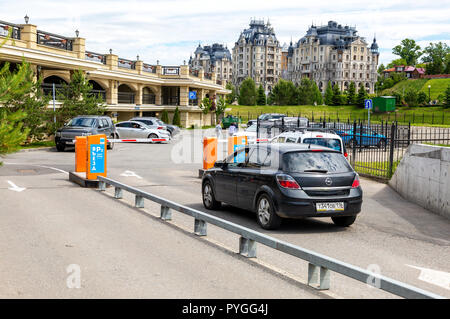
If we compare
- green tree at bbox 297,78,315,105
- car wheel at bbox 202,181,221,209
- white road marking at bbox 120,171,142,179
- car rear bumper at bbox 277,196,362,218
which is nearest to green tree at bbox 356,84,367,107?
green tree at bbox 297,78,315,105

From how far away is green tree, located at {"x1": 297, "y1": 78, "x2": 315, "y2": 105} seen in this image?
122 metres

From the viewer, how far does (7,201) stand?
1374cm

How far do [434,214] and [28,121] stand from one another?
22792 millimetres

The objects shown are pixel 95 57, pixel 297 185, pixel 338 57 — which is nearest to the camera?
pixel 297 185

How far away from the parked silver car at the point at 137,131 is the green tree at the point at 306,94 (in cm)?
8652

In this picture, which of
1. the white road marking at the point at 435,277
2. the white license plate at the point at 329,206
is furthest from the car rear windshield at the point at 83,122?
the white road marking at the point at 435,277

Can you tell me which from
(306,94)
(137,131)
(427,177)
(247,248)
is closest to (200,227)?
(247,248)

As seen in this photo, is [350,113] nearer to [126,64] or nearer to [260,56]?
[126,64]

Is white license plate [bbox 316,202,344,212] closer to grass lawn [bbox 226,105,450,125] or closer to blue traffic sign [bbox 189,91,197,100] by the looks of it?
blue traffic sign [bbox 189,91,197,100]

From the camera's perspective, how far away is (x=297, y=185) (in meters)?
10.2

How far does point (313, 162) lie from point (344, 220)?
1.41 meters

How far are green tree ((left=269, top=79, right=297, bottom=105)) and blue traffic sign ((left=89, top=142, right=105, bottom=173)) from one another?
4263 inches
